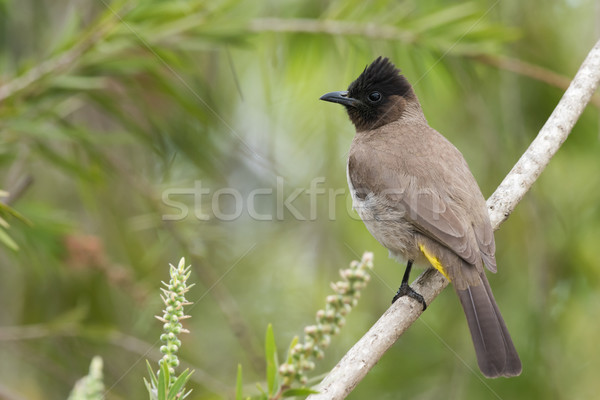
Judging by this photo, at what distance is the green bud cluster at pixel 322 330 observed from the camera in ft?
3.78

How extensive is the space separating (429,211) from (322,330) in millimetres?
1508

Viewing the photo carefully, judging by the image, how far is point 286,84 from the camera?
10.5ft

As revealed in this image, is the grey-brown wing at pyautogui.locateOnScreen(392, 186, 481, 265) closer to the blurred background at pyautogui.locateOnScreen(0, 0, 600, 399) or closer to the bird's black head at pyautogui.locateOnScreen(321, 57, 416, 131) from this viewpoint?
the blurred background at pyautogui.locateOnScreen(0, 0, 600, 399)

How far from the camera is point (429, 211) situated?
8.58 feet

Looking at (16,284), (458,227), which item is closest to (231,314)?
(458,227)

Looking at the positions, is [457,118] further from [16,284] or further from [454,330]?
[16,284]

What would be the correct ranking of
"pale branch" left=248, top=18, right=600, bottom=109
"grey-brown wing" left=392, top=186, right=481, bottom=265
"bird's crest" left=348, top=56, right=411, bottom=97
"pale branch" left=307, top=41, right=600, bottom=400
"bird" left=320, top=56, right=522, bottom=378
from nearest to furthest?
"pale branch" left=307, top=41, right=600, bottom=400
"bird" left=320, top=56, right=522, bottom=378
"grey-brown wing" left=392, top=186, right=481, bottom=265
"pale branch" left=248, top=18, right=600, bottom=109
"bird's crest" left=348, top=56, right=411, bottom=97

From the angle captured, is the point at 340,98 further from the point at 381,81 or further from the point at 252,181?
the point at 252,181

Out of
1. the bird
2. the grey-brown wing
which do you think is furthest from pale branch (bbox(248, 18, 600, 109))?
the grey-brown wing

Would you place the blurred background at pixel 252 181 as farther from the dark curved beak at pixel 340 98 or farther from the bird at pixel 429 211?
the bird at pixel 429 211

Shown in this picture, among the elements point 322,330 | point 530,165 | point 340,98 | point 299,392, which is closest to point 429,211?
point 530,165

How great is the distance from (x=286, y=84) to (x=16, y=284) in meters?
1.64

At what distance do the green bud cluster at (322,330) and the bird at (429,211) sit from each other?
1.04 m

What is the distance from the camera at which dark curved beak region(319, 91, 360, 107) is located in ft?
10.6
